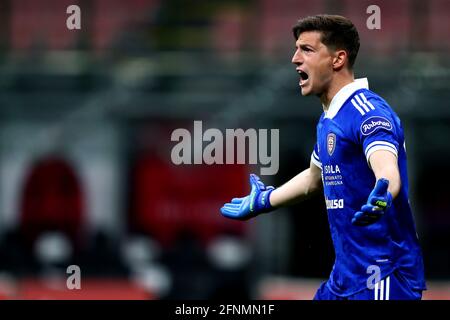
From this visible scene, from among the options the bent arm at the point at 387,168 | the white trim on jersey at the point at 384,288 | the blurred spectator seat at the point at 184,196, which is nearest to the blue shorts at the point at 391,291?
the white trim on jersey at the point at 384,288

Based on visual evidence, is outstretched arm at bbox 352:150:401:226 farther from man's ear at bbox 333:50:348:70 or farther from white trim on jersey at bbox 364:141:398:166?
man's ear at bbox 333:50:348:70

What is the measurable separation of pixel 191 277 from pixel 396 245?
30.5 feet

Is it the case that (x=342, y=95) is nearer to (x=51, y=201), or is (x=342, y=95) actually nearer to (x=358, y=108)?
(x=358, y=108)

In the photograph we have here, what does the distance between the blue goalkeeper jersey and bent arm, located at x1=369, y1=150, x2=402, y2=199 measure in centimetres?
22

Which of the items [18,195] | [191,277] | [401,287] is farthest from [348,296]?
[18,195]

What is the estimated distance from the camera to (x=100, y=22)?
56.1 ft

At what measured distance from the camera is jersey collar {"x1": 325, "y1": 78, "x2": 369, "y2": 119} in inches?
211

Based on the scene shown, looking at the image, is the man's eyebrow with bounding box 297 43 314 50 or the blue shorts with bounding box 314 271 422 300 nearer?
the blue shorts with bounding box 314 271 422 300

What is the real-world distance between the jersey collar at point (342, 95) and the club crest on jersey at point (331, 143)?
101 mm

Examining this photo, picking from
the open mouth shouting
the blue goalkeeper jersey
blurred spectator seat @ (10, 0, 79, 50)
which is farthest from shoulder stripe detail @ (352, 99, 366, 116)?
blurred spectator seat @ (10, 0, 79, 50)

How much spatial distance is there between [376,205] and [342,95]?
36.6 inches

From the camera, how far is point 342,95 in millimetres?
5379

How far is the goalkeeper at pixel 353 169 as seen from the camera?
5188 mm

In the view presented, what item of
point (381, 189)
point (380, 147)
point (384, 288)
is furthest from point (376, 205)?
point (384, 288)
